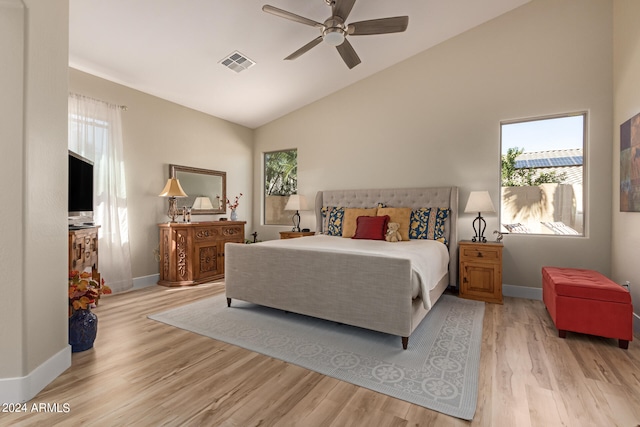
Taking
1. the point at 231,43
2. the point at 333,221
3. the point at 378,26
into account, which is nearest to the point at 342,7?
the point at 378,26

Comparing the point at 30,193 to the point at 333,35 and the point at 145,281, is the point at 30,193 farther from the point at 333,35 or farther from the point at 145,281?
the point at 145,281

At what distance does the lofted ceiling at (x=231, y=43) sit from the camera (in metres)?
2.90

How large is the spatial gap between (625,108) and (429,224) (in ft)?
7.27

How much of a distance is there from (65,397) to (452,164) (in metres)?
4.42

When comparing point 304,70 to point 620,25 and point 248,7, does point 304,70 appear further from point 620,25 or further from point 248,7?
point 620,25

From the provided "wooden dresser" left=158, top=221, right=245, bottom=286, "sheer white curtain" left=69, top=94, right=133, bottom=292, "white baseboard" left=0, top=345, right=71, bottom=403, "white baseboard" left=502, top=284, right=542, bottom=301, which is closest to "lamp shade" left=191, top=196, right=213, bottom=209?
"wooden dresser" left=158, top=221, right=245, bottom=286

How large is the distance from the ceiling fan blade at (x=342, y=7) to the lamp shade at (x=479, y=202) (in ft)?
8.16

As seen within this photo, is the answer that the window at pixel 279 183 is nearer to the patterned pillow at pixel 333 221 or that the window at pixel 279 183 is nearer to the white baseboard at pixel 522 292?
the patterned pillow at pixel 333 221

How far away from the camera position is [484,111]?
3.95 m

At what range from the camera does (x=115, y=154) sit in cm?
389

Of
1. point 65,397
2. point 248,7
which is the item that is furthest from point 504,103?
point 65,397

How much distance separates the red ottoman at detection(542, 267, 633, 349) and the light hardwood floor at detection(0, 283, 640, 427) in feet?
0.41

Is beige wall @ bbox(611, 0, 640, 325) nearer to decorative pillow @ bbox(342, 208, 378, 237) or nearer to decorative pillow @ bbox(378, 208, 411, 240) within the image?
decorative pillow @ bbox(378, 208, 411, 240)

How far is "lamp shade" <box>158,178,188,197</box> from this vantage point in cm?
422
